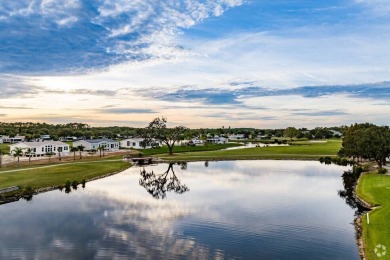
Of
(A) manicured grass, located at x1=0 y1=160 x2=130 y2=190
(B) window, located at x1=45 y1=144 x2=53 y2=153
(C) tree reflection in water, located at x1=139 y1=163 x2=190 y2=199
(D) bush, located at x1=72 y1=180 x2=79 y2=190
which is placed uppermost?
(B) window, located at x1=45 y1=144 x2=53 y2=153

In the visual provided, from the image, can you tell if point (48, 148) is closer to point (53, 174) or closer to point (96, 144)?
point (96, 144)

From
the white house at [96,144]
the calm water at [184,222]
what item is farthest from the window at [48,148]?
the calm water at [184,222]

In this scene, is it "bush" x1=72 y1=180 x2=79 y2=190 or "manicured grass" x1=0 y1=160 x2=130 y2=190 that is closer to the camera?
"manicured grass" x1=0 y1=160 x2=130 y2=190

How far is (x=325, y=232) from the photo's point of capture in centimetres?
3097

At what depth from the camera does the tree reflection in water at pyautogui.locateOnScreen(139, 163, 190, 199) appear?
172ft

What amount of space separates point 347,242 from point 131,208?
2264 centimetres

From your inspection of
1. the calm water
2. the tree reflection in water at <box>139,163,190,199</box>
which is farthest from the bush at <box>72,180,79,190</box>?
the tree reflection in water at <box>139,163,190,199</box>

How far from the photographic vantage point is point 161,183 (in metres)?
Result: 61.0

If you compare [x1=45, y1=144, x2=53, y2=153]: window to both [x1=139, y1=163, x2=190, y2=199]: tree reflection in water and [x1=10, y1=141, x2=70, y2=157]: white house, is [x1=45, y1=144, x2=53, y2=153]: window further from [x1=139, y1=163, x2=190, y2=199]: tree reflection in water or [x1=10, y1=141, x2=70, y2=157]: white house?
[x1=139, y1=163, x2=190, y2=199]: tree reflection in water

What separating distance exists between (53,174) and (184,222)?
34.9 meters

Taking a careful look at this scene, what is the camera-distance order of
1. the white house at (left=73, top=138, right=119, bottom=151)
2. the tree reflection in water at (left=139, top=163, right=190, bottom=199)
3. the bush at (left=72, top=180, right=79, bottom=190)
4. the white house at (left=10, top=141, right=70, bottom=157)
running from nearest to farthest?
the tree reflection in water at (left=139, top=163, right=190, bottom=199) < the bush at (left=72, top=180, right=79, bottom=190) < the white house at (left=10, top=141, right=70, bottom=157) < the white house at (left=73, top=138, right=119, bottom=151)

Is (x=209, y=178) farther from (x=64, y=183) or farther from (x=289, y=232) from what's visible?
(x=289, y=232)

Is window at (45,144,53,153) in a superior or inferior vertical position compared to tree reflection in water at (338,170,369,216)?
superior

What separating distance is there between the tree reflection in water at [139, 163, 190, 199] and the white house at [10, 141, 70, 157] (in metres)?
38.2
